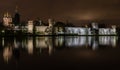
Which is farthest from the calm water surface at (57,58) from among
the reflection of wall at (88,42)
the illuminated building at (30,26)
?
the illuminated building at (30,26)

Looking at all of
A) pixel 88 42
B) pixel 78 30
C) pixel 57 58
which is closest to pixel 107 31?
pixel 78 30

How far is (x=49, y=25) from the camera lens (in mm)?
107875

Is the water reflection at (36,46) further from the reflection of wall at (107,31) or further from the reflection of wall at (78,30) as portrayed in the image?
the reflection of wall at (107,31)

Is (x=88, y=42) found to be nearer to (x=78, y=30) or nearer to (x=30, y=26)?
(x=30, y=26)

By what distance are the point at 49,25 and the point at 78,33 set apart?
1212cm

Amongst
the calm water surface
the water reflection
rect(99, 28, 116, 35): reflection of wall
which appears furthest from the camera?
rect(99, 28, 116, 35): reflection of wall

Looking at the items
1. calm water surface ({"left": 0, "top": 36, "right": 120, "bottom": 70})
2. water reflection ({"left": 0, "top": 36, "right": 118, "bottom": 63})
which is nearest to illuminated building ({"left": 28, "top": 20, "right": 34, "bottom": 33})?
water reflection ({"left": 0, "top": 36, "right": 118, "bottom": 63})

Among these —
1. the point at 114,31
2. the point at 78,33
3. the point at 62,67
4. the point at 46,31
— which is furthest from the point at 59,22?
the point at 62,67

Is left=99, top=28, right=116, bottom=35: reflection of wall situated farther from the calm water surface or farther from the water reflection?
the calm water surface

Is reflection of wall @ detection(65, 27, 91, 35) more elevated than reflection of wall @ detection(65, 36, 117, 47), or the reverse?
reflection of wall @ detection(65, 27, 91, 35)

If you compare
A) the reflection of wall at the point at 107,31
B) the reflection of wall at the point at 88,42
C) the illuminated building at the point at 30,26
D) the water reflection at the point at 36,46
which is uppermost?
the illuminated building at the point at 30,26

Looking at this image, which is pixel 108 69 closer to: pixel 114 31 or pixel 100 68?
pixel 100 68

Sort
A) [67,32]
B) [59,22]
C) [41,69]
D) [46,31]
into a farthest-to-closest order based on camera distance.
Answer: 1. [59,22]
2. [67,32]
3. [46,31]
4. [41,69]

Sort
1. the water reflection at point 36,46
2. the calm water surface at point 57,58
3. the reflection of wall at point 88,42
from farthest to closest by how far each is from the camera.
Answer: the reflection of wall at point 88,42 → the water reflection at point 36,46 → the calm water surface at point 57,58
